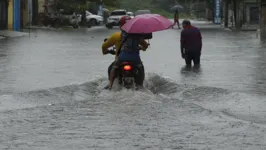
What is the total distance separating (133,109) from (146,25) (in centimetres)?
253

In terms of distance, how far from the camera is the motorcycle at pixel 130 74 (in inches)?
564

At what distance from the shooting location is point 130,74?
47.1 ft

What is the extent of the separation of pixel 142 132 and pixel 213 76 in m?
9.31

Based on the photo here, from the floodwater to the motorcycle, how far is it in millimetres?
186

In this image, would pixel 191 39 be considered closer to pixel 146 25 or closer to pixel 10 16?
pixel 146 25

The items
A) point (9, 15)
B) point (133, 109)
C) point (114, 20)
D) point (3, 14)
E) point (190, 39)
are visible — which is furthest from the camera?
point (114, 20)

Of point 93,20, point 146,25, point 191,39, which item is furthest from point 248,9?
point 146,25

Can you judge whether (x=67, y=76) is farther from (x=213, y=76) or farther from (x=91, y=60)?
(x=91, y=60)

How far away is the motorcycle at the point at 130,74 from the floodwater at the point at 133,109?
186 millimetres

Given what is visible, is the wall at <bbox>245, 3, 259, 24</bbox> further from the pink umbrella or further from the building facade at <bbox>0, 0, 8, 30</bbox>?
the pink umbrella

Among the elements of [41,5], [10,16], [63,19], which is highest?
[41,5]

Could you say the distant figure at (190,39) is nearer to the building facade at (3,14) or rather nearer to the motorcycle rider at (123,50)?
the motorcycle rider at (123,50)

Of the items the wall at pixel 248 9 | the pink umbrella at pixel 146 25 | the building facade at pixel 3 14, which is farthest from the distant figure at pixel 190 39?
the wall at pixel 248 9

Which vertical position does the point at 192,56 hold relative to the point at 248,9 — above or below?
below
